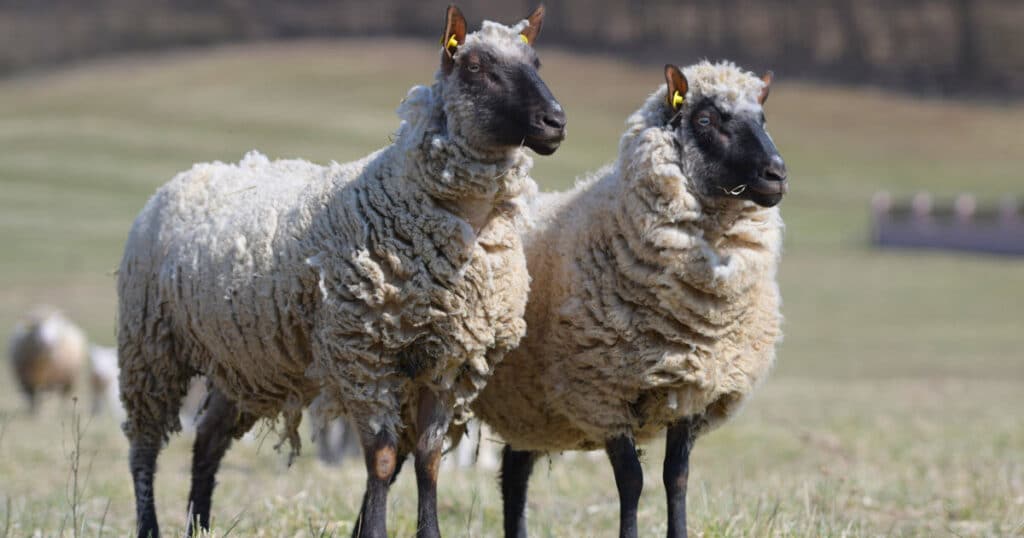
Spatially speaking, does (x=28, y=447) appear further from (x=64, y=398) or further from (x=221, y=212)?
(x=64, y=398)

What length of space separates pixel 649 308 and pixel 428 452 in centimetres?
141

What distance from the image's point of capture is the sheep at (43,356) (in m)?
18.9

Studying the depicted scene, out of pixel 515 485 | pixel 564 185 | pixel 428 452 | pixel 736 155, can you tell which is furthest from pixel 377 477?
pixel 564 185

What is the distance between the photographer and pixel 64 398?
19.8 metres

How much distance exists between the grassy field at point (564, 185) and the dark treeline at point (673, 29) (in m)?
4.78

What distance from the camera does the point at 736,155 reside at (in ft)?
21.8

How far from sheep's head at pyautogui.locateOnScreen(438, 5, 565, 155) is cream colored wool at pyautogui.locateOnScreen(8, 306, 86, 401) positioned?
47.2ft

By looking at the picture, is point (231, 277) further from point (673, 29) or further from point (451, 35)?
point (673, 29)

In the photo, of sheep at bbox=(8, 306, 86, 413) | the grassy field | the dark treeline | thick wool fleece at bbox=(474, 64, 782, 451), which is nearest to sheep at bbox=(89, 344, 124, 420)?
sheep at bbox=(8, 306, 86, 413)

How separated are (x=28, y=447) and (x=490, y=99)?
808 cm

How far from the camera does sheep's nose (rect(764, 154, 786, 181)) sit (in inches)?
256

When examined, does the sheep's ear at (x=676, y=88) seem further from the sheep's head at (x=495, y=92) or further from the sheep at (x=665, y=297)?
the sheep's head at (x=495, y=92)

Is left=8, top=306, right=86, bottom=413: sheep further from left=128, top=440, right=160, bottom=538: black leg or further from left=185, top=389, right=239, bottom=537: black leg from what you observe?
left=185, top=389, right=239, bottom=537: black leg

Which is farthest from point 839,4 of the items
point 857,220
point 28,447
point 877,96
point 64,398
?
point 28,447
